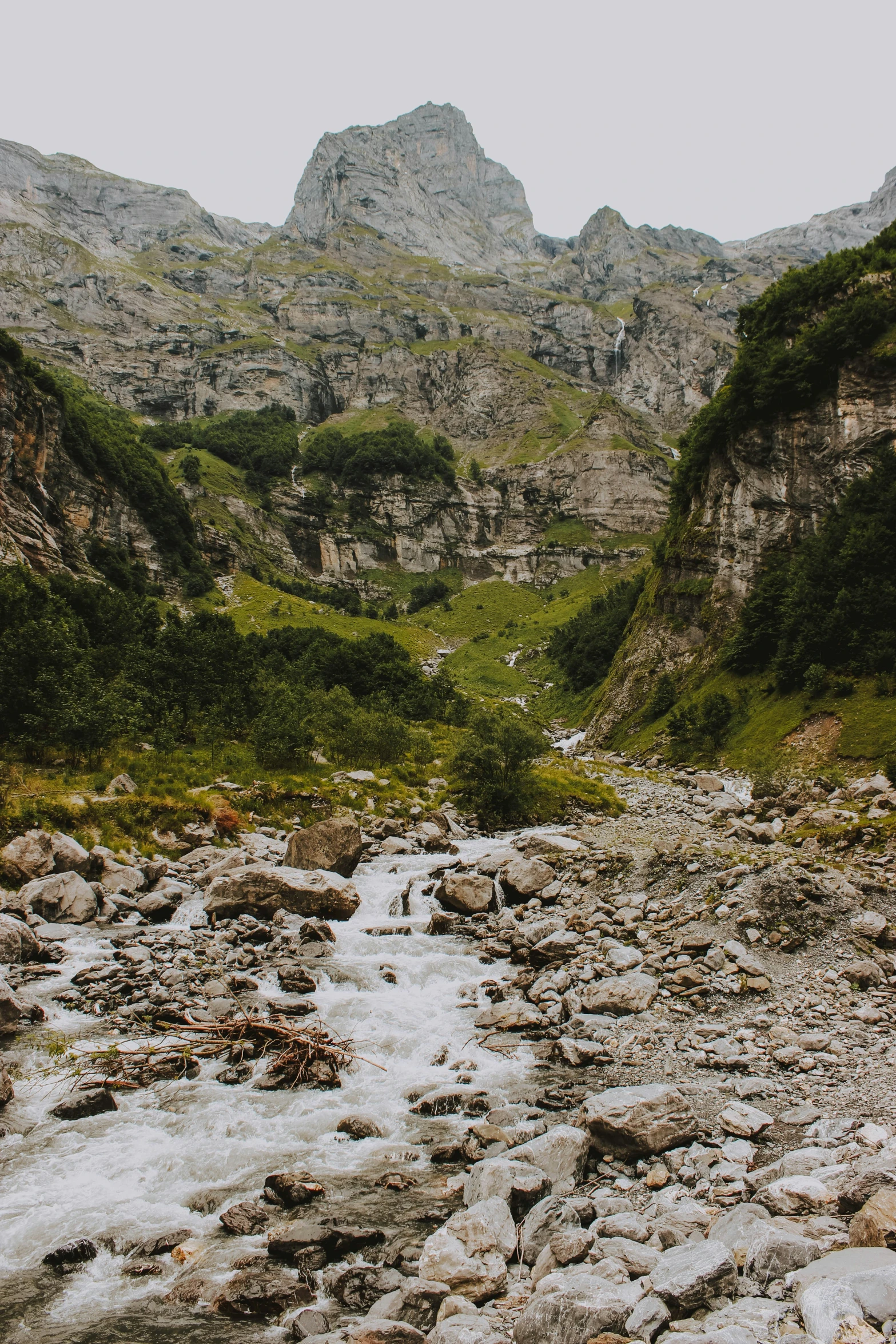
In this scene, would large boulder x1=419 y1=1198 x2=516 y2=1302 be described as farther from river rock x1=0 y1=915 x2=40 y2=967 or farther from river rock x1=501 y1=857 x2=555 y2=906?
river rock x1=501 y1=857 x2=555 y2=906

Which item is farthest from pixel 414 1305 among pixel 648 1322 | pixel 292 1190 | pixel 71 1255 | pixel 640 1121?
pixel 71 1255

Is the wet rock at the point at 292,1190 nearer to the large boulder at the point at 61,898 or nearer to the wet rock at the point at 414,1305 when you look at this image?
the wet rock at the point at 414,1305

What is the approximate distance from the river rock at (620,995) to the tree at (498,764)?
67.5 ft

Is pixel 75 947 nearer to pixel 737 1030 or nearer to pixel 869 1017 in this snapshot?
pixel 737 1030

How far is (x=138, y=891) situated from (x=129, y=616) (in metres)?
40.0

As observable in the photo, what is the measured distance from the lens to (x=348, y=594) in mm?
151250

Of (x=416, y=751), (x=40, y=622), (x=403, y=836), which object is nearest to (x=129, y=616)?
(x=40, y=622)

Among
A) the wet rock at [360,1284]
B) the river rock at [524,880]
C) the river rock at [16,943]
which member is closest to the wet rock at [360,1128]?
the wet rock at [360,1284]

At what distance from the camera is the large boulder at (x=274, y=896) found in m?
19.4

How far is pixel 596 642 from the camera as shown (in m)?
88.1

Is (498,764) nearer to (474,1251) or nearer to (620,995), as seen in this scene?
(620,995)

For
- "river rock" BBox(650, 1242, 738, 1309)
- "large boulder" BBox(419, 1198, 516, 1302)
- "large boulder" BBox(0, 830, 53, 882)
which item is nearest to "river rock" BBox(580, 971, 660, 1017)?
"large boulder" BBox(419, 1198, 516, 1302)

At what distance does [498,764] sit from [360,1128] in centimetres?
2630

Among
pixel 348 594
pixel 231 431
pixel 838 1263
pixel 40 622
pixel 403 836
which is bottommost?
pixel 403 836
